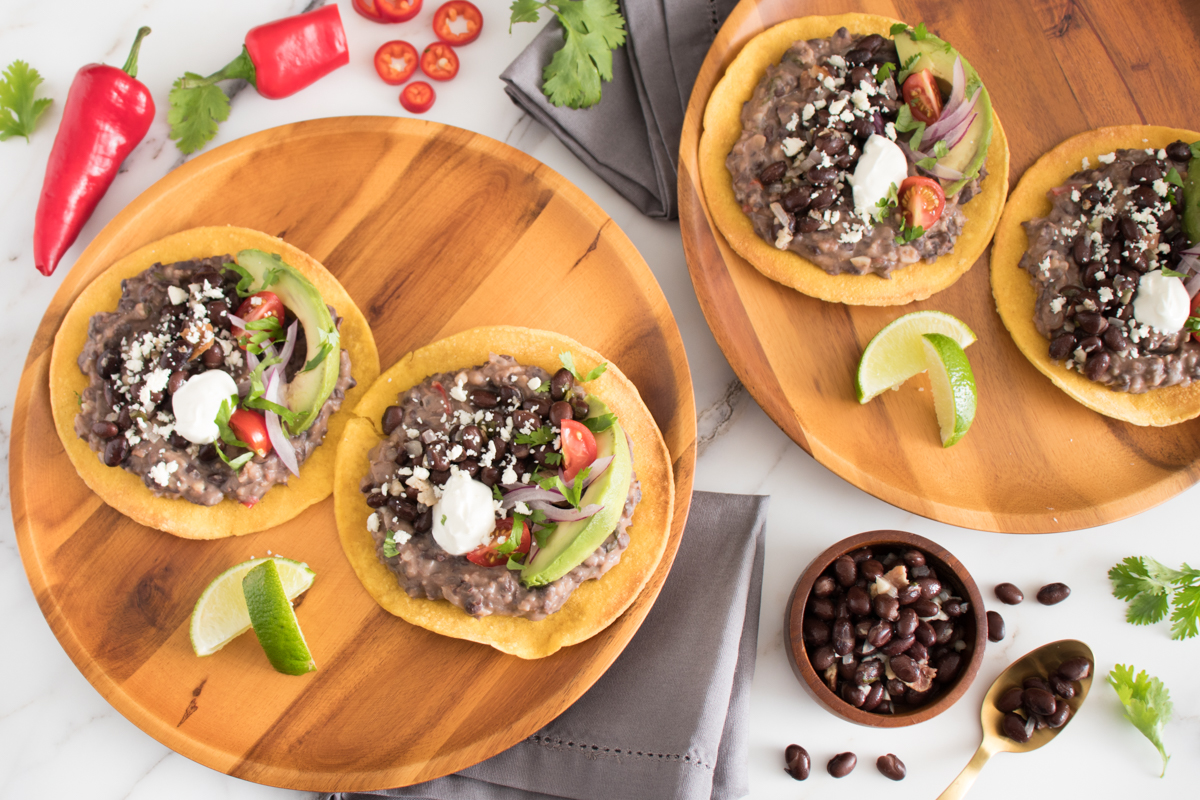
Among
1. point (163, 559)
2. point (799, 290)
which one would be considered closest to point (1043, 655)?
point (799, 290)

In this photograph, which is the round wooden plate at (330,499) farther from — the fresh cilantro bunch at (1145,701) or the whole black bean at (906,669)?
the fresh cilantro bunch at (1145,701)

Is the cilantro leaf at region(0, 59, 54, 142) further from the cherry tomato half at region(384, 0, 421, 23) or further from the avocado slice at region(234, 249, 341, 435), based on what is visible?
the cherry tomato half at region(384, 0, 421, 23)

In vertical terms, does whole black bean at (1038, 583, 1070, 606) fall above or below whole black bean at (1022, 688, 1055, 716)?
above

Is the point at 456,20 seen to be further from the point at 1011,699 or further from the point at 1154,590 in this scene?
the point at 1154,590

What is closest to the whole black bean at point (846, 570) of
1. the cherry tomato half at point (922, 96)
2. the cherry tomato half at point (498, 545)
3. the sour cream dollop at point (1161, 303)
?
the cherry tomato half at point (498, 545)

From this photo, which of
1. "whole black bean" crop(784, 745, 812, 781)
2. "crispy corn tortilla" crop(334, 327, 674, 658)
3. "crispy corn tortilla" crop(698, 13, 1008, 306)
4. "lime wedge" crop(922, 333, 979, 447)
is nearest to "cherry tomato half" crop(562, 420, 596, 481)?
"crispy corn tortilla" crop(334, 327, 674, 658)

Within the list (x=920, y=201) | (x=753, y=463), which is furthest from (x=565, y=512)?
(x=920, y=201)

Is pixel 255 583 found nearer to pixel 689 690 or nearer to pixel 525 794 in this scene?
pixel 525 794

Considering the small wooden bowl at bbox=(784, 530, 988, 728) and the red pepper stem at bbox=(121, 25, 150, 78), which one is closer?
the small wooden bowl at bbox=(784, 530, 988, 728)
